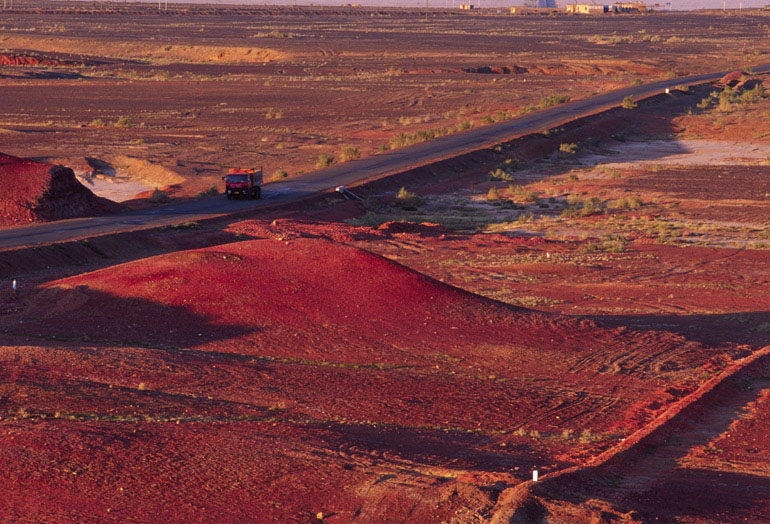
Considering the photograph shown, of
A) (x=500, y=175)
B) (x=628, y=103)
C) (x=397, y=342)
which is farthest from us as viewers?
(x=628, y=103)

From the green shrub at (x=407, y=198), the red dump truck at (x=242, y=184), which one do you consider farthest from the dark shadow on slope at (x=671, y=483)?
the green shrub at (x=407, y=198)

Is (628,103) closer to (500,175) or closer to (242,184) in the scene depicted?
(500,175)

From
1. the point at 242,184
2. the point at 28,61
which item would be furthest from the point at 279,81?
the point at 242,184

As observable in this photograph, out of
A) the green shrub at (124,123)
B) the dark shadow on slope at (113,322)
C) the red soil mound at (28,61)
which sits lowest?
the dark shadow on slope at (113,322)

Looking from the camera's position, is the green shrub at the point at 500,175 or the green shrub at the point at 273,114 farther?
the green shrub at the point at 273,114

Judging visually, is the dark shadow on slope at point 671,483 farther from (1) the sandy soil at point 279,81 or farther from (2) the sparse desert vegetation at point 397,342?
(1) the sandy soil at point 279,81

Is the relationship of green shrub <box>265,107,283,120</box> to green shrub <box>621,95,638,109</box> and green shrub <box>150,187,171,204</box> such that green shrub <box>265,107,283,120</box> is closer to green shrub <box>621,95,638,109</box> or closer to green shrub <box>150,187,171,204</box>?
green shrub <box>621,95,638,109</box>
